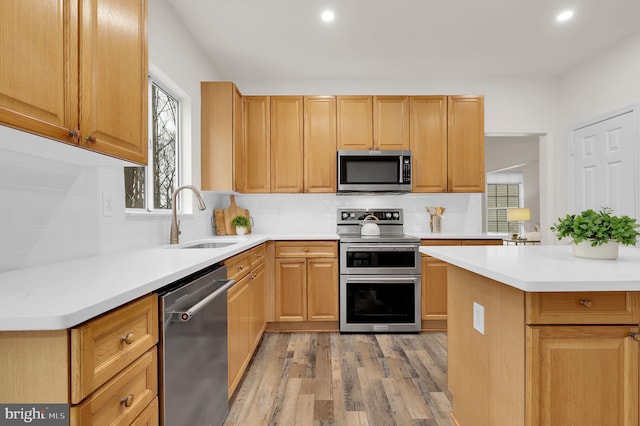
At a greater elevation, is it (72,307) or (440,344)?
(72,307)

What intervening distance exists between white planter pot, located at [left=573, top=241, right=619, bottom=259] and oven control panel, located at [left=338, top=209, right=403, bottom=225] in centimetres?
247

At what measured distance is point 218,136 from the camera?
10.6ft

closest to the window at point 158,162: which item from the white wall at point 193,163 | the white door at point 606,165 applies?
the white wall at point 193,163

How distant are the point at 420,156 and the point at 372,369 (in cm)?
221

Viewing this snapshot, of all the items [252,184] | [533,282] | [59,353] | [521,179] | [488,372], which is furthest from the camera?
[521,179]

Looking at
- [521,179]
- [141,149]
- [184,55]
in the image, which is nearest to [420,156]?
[184,55]

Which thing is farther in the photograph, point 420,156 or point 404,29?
point 420,156

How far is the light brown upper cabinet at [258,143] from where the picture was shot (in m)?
3.64

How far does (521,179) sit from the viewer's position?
29.5ft

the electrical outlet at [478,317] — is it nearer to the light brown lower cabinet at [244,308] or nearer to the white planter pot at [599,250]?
the white planter pot at [599,250]

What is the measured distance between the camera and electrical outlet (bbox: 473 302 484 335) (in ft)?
4.73

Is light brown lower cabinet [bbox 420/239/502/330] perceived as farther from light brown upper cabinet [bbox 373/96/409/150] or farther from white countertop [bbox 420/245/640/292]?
white countertop [bbox 420/245/640/292]

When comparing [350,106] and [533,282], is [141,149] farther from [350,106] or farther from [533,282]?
[350,106]

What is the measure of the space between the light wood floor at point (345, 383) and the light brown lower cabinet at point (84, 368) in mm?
1147
